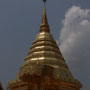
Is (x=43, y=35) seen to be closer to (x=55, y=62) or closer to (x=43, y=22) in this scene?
(x=43, y=22)

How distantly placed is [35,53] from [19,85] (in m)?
3.39

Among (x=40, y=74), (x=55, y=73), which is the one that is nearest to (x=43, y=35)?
(x=55, y=73)

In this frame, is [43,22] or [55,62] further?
[43,22]

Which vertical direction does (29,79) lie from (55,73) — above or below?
below

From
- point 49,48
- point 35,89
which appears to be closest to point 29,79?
point 35,89

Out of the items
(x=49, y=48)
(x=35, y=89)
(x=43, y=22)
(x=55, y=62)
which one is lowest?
(x=35, y=89)

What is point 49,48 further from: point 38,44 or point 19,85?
point 19,85

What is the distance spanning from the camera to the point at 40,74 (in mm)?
11711

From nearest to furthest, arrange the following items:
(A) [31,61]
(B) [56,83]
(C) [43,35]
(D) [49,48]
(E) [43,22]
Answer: (B) [56,83] < (A) [31,61] < (D) [49,48] < (C) [43,35] < (E) [43,22]

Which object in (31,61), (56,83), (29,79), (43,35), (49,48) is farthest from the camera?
(43,35)

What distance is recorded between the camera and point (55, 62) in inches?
762

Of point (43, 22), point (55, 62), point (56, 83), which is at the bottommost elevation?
point (56, 83)

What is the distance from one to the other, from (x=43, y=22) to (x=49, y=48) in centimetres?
402

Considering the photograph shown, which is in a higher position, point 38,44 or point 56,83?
point 38,44
